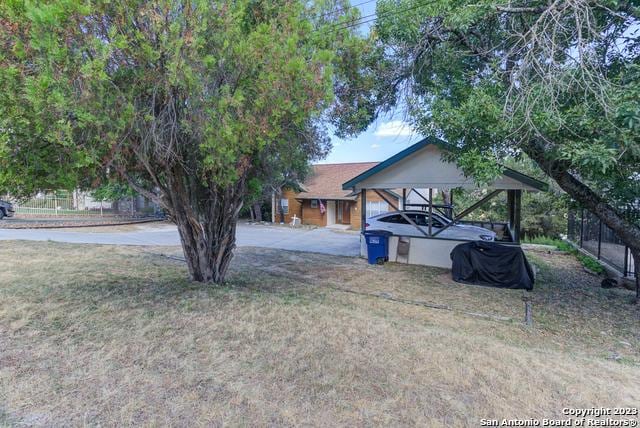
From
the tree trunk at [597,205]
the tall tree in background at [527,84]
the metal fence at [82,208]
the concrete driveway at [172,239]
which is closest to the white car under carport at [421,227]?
the concrete driveway at [172,239]

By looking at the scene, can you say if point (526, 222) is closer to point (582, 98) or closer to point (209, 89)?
point (582, 98)

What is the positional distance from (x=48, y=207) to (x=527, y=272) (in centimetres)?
2639

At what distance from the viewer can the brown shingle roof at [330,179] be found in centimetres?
2205

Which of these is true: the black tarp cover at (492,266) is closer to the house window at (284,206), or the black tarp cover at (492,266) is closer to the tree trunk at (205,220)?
the tree trunk at (205,220)

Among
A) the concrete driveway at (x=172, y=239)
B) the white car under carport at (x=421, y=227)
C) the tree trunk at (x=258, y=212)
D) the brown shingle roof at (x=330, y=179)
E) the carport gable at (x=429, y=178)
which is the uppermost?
the brown shingle roof at (x=330, y=179)

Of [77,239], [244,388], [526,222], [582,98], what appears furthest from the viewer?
[526,222]

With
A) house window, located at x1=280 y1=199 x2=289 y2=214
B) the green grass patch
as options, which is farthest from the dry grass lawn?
house window, located at x1=280 y1=199 x2=289 y2=214

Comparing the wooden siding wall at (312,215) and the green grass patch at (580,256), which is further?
the wooden siding wall at (312,215)

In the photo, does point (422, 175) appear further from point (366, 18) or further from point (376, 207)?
point (376, 207)

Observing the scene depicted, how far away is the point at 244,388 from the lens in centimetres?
299

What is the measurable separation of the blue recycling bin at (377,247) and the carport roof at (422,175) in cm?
142

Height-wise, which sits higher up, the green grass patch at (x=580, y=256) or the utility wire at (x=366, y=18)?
the utility wire at (x=366, y=18)

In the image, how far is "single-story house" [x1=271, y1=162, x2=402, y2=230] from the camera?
21.0 metres

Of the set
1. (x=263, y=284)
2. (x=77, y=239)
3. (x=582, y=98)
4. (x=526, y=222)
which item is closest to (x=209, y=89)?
(x=263, y=284)
